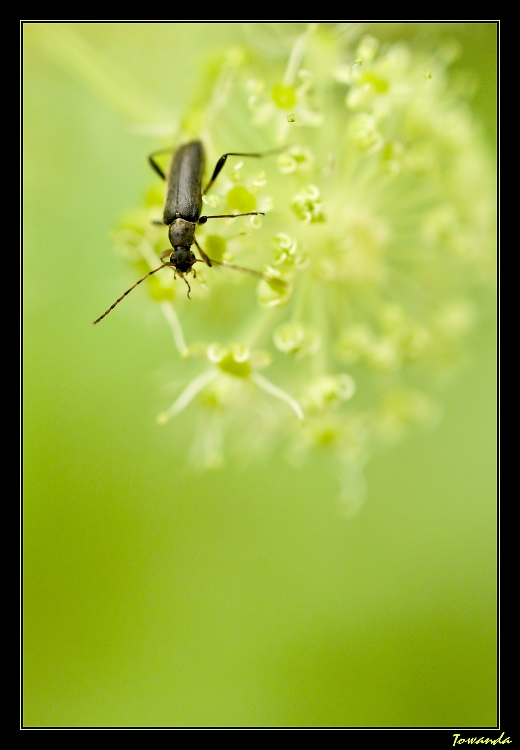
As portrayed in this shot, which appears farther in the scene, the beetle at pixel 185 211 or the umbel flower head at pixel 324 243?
the umbel flower head at pixel 324 243

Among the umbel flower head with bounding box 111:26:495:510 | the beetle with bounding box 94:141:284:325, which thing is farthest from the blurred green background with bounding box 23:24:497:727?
the beetle with bounding box 94:141:284:325

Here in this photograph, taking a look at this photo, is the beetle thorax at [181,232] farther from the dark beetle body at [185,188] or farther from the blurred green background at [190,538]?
the blurred green background at [190,538]

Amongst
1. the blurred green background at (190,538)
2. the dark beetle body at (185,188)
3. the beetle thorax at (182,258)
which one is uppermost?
the dark beetle body at (185,188)

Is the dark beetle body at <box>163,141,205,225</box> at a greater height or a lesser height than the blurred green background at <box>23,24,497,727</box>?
greater

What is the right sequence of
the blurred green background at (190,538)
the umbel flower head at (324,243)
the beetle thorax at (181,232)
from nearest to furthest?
the beetle thorax at (181,232) < the umbel flower head at (324,243) < the blurred green background at (190,538)

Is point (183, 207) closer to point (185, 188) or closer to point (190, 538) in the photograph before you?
point (185, 188)

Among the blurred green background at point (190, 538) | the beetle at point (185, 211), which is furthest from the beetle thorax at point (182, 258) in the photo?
the blurred green background at point (190, 538)

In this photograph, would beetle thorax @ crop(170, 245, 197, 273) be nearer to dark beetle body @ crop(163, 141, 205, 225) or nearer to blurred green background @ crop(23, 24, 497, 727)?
dark beetle body @ crop(163, 141, 205, 225)
